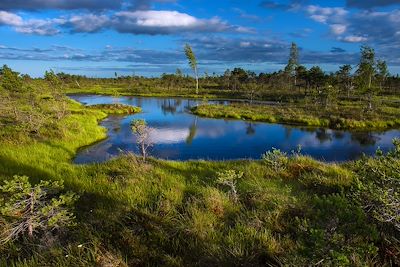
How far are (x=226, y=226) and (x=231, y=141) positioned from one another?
25.4 meters

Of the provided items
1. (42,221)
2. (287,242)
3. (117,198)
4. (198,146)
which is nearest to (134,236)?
(42,221)

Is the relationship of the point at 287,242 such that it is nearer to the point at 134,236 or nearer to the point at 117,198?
the point at 134,236

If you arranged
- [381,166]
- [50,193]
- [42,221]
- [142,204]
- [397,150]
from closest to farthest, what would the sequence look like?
[397,150], [381,166], [42,221], [142,204], [50,193]

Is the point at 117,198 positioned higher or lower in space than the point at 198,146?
higher

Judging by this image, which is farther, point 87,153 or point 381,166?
point 87,153

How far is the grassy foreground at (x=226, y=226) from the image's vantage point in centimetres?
541

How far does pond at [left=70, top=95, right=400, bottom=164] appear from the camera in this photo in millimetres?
26688

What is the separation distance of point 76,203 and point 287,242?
6019 mm

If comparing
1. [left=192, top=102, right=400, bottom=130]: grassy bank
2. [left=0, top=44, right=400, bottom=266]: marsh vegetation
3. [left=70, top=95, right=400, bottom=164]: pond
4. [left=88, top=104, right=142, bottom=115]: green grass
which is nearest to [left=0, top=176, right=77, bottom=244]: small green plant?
[left=0, top=44, right=400, bottom=266]: marsh vegetation

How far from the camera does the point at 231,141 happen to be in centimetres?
3256

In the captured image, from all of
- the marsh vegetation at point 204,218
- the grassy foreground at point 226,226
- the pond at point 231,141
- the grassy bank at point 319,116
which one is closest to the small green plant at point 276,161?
the marsh vegetation at point 204,218

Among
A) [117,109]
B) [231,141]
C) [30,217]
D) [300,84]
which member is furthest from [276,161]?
[300,84]

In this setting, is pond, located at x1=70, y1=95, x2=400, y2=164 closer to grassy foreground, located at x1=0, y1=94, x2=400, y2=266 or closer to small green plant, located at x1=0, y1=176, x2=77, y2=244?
grassy foreground, located at x1=0, y1=94, x2=400, y2=266

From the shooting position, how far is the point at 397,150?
584cm
